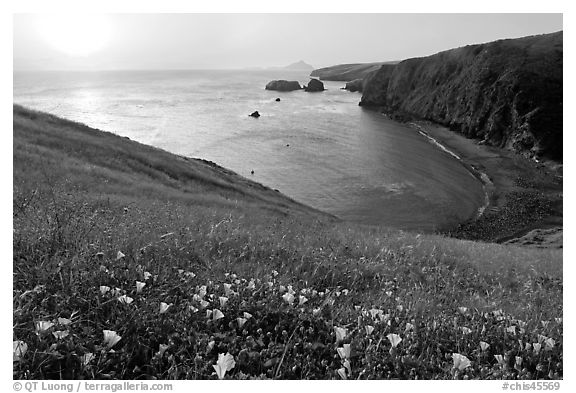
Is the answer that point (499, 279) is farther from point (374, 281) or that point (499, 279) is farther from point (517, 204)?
point (517, 204)

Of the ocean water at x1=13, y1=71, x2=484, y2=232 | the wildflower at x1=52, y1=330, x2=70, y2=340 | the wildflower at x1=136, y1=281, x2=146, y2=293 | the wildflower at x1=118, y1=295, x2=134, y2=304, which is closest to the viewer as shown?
the wildflower at x1=52, y1=330, x2=70, y2=340

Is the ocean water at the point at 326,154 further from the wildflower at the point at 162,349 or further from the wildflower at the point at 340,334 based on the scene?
the wildflower at the point at 162,349

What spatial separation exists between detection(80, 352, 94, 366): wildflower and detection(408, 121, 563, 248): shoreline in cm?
3789

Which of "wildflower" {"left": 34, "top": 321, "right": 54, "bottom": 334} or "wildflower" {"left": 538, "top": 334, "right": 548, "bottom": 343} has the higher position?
"wildflower" {"left": 34, "top": 321, "right": 54, "bottom": 334}

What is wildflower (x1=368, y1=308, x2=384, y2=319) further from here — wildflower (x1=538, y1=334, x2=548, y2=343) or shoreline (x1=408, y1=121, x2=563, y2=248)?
shoreline (x1=408, y1=121, x2=563, y2=248)

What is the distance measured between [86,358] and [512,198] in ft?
188

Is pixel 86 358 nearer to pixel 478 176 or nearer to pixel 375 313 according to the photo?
pixel 375 313

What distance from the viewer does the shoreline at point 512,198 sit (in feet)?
134

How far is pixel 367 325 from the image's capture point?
159 inches

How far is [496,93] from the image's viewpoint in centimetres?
8300

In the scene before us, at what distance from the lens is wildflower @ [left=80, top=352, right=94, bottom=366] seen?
10.1ft

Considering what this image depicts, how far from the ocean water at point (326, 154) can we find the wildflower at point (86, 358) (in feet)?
138

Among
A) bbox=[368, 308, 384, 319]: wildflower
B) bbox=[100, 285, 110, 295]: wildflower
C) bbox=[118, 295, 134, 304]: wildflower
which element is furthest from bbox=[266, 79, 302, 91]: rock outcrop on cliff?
bbox=[118, 295, 134, 304]: wildflower

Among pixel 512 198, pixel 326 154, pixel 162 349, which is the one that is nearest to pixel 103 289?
pixel 162 349
